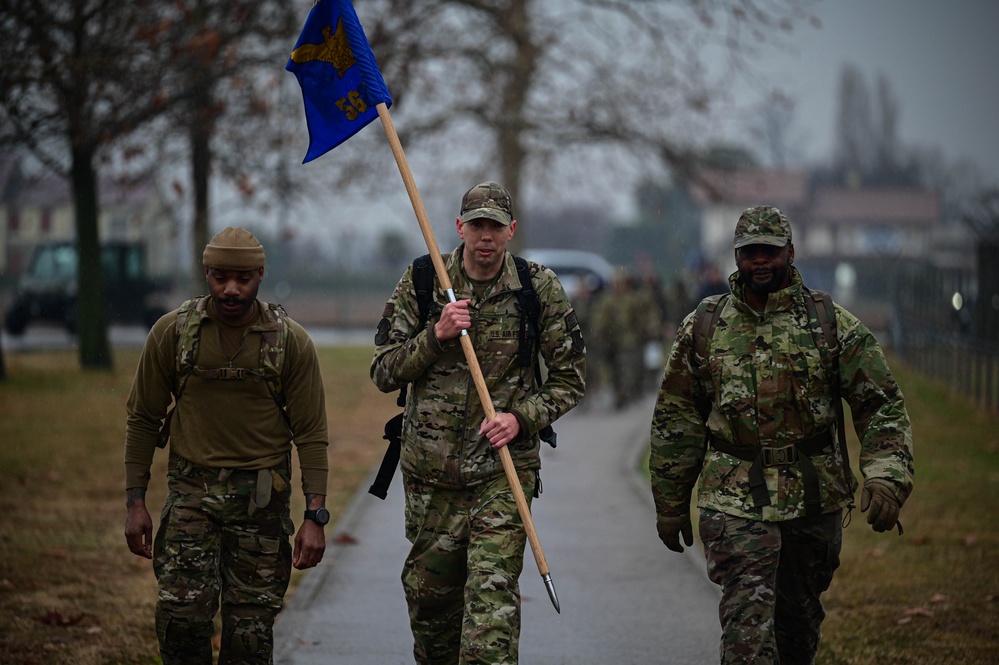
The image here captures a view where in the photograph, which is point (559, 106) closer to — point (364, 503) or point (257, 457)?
point (364, 503)

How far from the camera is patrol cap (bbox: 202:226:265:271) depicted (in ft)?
17.3

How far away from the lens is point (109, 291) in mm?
31828

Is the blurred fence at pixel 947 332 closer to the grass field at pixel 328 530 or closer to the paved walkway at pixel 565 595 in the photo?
the grass field at pixel 328 530

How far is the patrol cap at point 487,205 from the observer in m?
5.45

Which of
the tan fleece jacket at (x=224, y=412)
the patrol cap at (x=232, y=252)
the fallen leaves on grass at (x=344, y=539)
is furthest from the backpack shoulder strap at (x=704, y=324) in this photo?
the fallen leaves on grass at (x=344, y=539)

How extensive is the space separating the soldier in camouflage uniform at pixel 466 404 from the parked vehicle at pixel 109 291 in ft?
87.3

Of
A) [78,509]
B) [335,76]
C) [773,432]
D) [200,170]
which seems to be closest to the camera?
[773,432]

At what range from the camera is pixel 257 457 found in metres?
5.38

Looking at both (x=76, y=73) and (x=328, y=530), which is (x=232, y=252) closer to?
(x=328, y=530)

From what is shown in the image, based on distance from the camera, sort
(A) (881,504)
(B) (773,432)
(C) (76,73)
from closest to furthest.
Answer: (A) (881,504) < (B) (773,432) < (C) (76,73)

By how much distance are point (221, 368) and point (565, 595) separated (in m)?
3.57

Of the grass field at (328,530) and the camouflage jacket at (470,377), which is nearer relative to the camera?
the camouflage jacket at (470,377)

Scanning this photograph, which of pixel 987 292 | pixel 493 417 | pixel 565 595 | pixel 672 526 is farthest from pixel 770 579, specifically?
pixel 987 292

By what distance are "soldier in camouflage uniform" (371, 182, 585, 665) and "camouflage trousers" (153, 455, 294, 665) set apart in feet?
1.92
